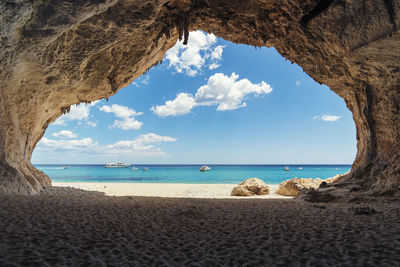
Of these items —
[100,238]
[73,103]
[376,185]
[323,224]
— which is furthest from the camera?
[73,103]

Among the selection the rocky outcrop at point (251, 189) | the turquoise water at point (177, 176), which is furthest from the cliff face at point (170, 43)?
the turquoise water at point (177, 176)

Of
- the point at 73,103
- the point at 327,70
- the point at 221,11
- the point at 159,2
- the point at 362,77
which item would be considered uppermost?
the point at 221,11

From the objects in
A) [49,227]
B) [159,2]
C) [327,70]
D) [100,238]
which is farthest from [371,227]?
[159,2]

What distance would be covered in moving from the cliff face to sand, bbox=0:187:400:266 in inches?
182

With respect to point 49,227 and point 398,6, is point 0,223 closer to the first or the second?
point 49,227

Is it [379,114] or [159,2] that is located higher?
[159,2]

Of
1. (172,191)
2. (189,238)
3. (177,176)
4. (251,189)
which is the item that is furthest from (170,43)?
(177,176)

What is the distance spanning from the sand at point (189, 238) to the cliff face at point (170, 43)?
15.1 feet

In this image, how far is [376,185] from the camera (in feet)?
26.8

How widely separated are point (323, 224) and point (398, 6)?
7919 millimetres

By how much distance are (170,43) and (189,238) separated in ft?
38.3

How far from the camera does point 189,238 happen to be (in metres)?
4.08

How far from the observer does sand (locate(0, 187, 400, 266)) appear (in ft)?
10.1

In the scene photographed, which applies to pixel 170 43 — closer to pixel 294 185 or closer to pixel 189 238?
pixel 189 238
